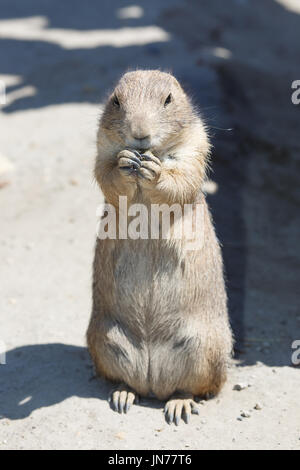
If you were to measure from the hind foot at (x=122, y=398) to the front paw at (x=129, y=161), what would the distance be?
5.12 feet

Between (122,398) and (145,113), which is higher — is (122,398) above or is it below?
below

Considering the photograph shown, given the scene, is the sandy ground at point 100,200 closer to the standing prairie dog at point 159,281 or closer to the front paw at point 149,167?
the standing prairie dog at point 159,281

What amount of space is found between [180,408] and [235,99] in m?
6.74

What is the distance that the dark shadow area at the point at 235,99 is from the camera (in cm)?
680

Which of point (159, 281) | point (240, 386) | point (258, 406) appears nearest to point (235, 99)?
point (240, 386)

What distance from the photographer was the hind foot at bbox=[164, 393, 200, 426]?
4.95m

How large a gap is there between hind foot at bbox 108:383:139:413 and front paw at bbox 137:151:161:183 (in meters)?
1.52

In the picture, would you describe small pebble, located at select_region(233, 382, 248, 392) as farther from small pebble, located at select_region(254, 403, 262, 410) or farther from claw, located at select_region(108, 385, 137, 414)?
claw, located at select_region(108, 385, 137, 414)

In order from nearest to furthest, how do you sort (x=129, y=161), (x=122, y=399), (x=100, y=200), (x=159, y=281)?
(x=129, y=161)
(x=159, y=281)
(x=122, y=399)
(x=100, y=200)

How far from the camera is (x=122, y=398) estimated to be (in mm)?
5070

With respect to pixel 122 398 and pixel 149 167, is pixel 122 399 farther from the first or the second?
pixel 149 167

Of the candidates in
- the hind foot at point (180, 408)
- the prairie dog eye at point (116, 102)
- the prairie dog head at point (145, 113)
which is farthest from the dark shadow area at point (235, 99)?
the prairie dog eye at point (116, 102)

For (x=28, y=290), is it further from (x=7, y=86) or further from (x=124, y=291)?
(x=7, y=86)

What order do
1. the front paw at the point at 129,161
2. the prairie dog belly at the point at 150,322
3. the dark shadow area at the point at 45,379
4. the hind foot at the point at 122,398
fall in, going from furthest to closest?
the dark shadow area at the point at 45,379 < the hind foot at the point at 122,398 < the prairie dog belly at the point at 150,322 < the front paw at the point at 129,161
